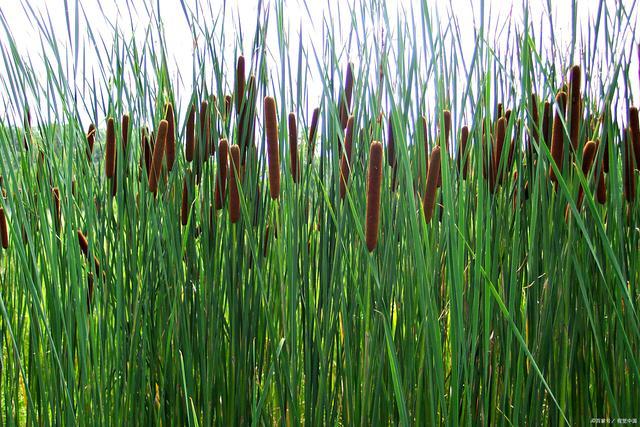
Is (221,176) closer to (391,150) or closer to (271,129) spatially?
(271,129)

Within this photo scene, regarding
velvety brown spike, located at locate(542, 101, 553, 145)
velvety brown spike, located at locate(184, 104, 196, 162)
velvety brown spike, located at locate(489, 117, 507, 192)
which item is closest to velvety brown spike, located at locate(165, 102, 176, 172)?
velvety brown spike, located at locate(184, 104, 196, 162)

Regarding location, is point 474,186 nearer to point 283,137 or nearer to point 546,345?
point 546,345

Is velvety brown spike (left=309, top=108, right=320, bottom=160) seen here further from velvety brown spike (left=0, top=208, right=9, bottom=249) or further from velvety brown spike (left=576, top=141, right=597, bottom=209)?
velvety brown spike (left=0, top=208, right=9, bottom=249)

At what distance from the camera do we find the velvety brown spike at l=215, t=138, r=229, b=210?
1339 mm

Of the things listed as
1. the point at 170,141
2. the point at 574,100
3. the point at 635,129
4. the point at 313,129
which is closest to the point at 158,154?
the point at 170,141

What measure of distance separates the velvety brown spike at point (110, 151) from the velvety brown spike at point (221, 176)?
0.72ft

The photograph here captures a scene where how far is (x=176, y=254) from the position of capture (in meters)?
1.45

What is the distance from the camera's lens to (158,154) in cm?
134

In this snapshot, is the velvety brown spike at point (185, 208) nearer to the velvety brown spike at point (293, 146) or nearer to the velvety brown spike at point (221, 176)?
the velvety brown spike at point (221, 176)

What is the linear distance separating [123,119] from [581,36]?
1.08m

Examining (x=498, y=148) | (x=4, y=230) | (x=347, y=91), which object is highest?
(x=347, y=91)

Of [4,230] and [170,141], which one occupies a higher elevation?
[170,141]

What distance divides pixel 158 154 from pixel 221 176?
0.15 metres

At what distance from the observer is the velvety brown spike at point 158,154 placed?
1301 millimetres
